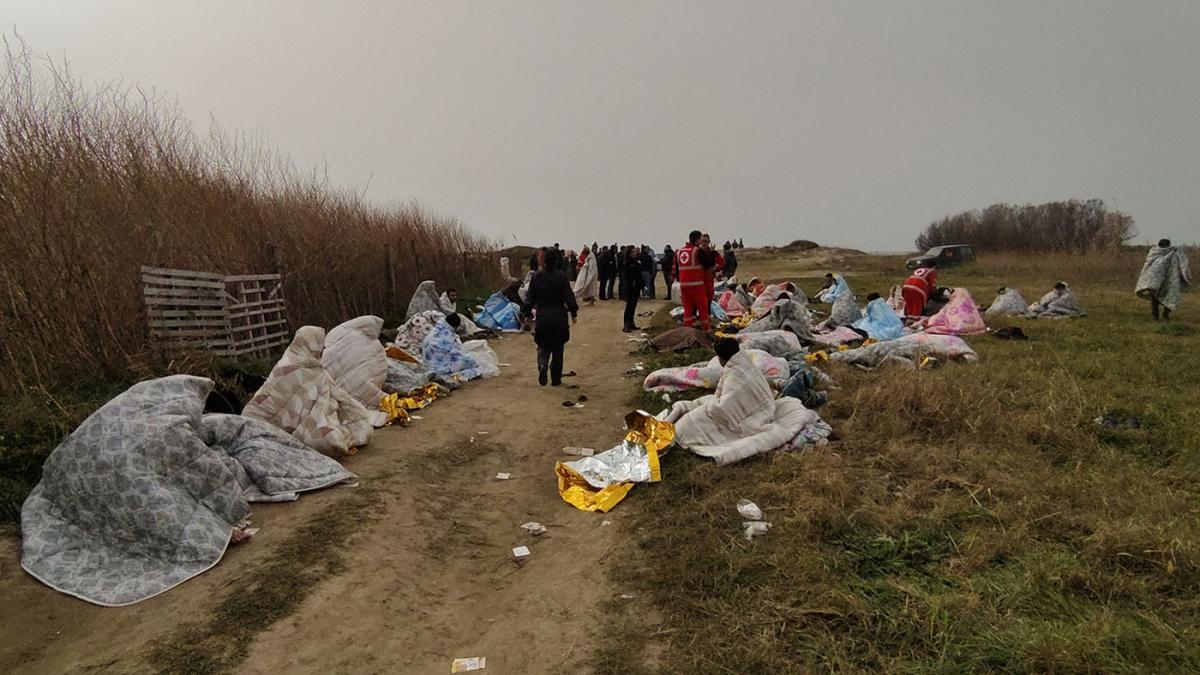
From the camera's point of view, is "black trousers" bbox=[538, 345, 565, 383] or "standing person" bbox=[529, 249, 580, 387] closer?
"standing person" bbox=[529, 249, 580, 387]

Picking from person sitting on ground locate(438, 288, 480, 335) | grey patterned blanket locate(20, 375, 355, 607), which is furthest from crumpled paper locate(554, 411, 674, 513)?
person sitting on ground locate(438, 288, 480, 335)

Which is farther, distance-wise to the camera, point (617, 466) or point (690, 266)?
point (690, 266)

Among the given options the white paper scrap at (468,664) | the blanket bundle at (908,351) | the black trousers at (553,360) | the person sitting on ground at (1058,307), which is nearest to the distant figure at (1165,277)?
the person sitting on ground at (1058,307)

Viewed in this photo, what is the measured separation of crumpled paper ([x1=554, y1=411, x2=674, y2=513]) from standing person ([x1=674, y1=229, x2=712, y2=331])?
488 centimetres

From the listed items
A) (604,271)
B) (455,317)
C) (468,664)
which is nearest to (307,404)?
(468,664)

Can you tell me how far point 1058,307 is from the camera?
12125 mm

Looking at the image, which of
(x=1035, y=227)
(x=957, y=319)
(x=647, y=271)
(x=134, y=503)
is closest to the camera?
(x=134, y=503)

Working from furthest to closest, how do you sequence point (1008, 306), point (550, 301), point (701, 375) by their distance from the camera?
point (1008, 306) < point (550, 301) < point (701, 375)

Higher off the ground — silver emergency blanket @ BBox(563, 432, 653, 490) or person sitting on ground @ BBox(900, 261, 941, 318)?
person sitting on ground @ BBox(900, 261, 941, 318)

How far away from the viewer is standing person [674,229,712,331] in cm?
998

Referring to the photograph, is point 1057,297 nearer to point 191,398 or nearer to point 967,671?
point 967,671

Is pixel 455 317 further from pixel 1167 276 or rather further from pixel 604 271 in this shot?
pixel 1167 276

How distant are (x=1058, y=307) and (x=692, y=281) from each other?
7.53m

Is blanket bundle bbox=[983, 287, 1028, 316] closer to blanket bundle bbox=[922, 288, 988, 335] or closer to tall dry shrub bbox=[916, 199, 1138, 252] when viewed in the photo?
blanket bundle bbox=[922, 288, 988, 335]
